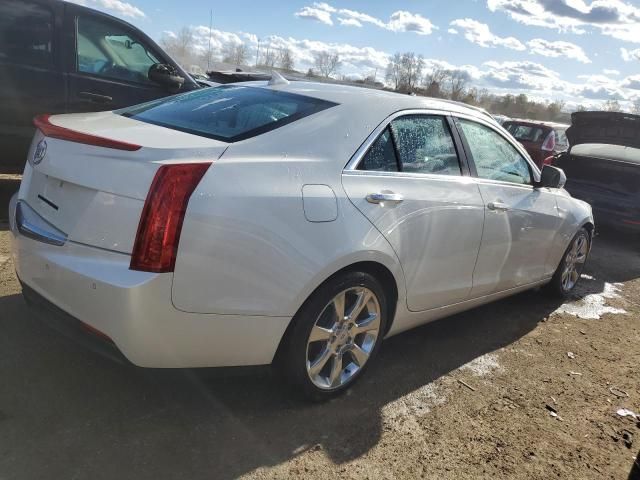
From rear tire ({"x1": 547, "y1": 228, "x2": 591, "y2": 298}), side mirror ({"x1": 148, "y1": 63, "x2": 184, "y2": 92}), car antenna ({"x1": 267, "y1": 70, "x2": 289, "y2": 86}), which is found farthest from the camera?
side mirror ({"x1": 148, "y1": 63, "x2": 184, "y2": 92})

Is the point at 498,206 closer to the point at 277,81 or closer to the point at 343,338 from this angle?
the point at 343,338

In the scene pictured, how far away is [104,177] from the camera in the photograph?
230cm

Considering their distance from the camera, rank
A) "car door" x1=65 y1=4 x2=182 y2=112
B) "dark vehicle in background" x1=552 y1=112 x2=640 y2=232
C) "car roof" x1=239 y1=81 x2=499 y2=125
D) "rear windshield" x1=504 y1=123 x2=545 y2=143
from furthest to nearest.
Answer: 1. "rear windshield" x1=504 y1=123 x2=545 y2=143
2. "dark vehicle in background" x1=552 y1=112 x2=640 y2=232
3. "car door" x1=65 y1=4 x2=182 y2=112
4. "car roof" x1=239 y1=81 x2=499 y2=125

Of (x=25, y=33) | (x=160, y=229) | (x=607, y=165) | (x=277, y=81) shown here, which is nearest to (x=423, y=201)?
(x=277, y=81)

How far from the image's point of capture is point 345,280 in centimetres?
271

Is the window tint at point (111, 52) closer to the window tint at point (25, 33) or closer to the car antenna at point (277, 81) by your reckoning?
the window tint at point (25, 33)

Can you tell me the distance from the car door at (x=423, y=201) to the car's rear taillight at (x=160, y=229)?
884 mm

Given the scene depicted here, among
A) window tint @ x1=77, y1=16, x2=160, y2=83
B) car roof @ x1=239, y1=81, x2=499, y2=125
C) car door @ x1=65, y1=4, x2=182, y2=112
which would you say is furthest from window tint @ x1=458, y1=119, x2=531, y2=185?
window tint @ x1=77, y1=16, x2=160, y2=83

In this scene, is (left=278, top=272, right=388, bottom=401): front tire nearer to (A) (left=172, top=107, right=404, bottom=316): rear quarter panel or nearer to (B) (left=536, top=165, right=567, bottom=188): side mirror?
(A) (left=172, top=107, right=404, bottom=316): rear quarter panel

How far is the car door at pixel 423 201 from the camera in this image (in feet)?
9.41

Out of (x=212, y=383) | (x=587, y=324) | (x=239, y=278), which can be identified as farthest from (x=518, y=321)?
(x=239, y=278)

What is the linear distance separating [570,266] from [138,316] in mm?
4264

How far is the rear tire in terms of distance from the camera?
16.4ft

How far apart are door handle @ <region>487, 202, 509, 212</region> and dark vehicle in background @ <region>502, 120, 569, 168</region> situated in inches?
337
